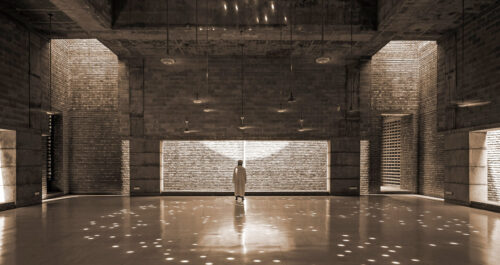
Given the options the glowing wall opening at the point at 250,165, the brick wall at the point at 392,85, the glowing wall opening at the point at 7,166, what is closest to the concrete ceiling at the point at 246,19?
the brick wall at the point at 392,85

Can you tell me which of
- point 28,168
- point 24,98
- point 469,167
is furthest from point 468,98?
point 28,168

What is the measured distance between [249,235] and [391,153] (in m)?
12.1

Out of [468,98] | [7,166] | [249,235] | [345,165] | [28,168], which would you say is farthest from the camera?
[345,165]

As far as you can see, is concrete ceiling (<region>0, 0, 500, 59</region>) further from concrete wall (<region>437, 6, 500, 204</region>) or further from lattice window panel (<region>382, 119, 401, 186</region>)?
lattice window panel (<region>382, 119, 401, 186</region>)

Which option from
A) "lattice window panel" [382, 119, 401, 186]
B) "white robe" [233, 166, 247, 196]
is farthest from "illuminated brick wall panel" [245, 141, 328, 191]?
"lattice window panel" [382, 119, 401, 186]

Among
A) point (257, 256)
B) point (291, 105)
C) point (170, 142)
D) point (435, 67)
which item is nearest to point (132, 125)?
point (170, 142)

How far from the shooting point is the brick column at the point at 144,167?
493 inches

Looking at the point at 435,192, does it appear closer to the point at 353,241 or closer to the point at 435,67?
the point at 435,67

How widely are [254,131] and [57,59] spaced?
8.54 meters

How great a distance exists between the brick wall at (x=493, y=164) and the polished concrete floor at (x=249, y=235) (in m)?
1.36

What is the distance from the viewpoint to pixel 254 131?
12.5m

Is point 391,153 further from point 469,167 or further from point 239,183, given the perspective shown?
point 239,183

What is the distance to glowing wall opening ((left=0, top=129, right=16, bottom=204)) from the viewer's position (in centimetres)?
920

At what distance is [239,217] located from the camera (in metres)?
7.70
